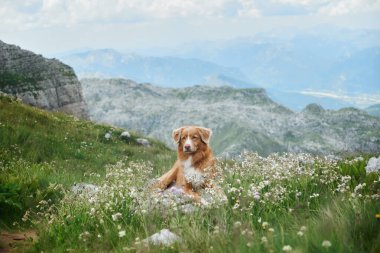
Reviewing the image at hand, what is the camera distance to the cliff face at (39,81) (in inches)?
2469

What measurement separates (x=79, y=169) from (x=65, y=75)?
205 feet

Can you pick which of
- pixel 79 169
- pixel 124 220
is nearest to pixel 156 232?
pixel 124 220

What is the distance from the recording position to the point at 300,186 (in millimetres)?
8156

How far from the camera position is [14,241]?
8.60 metres

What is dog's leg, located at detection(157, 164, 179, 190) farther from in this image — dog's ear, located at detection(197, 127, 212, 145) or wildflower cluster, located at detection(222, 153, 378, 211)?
wildflower cluster, located at detection(222, 153, 378, 211)

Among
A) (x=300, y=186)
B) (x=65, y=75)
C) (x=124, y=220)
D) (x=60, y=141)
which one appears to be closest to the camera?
(x=124, y=220)

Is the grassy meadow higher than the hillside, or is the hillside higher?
the grassy meadow

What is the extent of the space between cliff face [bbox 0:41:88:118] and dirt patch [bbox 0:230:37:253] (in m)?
53.0

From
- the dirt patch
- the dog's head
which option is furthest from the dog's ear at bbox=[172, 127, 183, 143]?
the dirt patch

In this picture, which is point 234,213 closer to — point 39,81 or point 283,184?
point 283,184

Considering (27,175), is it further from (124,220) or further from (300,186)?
(300,186)

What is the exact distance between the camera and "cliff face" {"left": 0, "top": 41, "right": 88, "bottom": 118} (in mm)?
62719

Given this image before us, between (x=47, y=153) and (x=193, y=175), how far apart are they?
10500mm

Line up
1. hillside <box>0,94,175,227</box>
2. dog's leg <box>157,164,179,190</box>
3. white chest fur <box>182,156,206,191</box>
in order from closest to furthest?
hillside <box>0,94,175,227</box>
white chest fur <box>182,156,206,191</box>
dog's leg <box>157,164,179,190</box>
